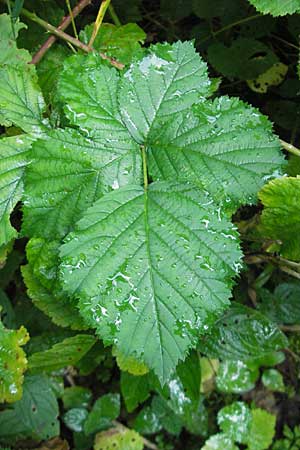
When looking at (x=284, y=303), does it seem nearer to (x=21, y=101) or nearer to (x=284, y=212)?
(x=284, y=212)

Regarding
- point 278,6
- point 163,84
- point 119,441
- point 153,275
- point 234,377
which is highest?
point 278,6

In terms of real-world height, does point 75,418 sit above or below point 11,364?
below

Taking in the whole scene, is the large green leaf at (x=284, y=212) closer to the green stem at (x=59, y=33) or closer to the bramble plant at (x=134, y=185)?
the bramble plant at (x=134, y=185)

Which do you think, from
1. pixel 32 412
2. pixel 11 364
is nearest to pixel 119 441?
pixel 32 412

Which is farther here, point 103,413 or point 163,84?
point 103,413

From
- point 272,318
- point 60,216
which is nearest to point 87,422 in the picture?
point 272,318
